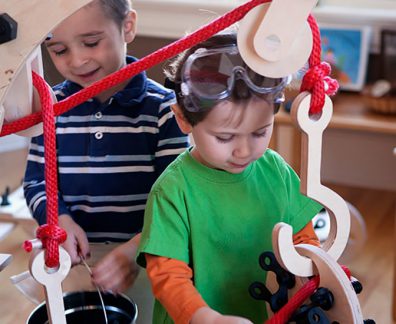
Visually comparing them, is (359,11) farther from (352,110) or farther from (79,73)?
(79,73)

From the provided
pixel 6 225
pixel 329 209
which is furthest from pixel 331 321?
pixel 6 225

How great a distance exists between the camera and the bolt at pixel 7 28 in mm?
822

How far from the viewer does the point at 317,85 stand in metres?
0.89

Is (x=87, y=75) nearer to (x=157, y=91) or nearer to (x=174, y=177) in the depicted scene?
(x=157, y=91)

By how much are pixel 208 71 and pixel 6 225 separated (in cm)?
115

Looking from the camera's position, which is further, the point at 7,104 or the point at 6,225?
the point at 6,225

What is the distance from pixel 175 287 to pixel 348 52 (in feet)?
6.28

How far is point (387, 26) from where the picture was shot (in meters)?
2.73

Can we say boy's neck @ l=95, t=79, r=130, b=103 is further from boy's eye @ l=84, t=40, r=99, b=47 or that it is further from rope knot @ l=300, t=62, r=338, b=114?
rope knot @ l=300, t=62, r=338, b=114

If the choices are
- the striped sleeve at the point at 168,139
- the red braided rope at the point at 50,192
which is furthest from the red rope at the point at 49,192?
the striped sleeve at the point at 168,139

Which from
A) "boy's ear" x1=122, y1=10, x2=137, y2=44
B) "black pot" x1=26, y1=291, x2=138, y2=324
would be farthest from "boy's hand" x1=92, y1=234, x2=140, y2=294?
"boy's ear" x1=122, y1=10, x2=137, y2=44

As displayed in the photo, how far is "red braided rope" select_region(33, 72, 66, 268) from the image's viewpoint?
88 cm

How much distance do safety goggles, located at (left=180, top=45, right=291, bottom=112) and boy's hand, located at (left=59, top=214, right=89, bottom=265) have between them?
358 mm

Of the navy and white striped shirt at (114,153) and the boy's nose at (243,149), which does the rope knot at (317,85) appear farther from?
the navy and white striped shirt at (114,153)
